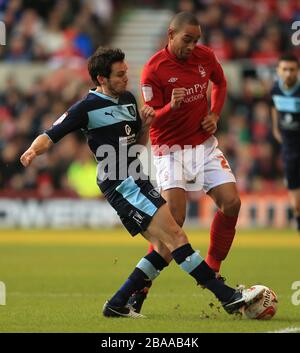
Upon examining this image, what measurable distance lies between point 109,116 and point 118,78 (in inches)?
11.7

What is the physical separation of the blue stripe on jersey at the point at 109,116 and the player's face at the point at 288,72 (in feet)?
20.1

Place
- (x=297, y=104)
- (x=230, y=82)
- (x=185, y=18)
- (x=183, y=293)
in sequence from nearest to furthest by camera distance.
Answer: (x=185, y=18) → (x=183, y=293) → (x=297, y=104) → (x=230, y=82)

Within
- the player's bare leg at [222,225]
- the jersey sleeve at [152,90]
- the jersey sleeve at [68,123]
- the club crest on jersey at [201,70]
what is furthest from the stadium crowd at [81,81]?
the jersey sleeve at [68,123]

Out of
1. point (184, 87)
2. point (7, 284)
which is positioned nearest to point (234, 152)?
point (7, 284)

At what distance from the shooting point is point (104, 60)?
26.8 ft

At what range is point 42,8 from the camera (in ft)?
81.1

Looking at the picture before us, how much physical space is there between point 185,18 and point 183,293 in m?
2.85

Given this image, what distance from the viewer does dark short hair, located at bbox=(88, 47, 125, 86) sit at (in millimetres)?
8156

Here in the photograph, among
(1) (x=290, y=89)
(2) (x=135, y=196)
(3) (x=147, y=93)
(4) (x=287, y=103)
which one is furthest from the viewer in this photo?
(4) (x=287, y=103)

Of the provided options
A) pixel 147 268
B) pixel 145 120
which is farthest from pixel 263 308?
pixel 145 120

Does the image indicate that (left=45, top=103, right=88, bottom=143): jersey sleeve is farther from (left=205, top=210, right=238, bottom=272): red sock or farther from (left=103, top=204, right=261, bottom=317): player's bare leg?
(left=205, top=210, right=238, bottom=272): red sock

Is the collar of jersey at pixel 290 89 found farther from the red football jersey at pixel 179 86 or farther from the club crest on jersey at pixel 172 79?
the club crest on jersey at pixel 172 79

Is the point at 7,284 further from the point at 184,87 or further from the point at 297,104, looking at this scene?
the point at 297,104

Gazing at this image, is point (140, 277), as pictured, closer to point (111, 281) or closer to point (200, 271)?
point (200, 271)
